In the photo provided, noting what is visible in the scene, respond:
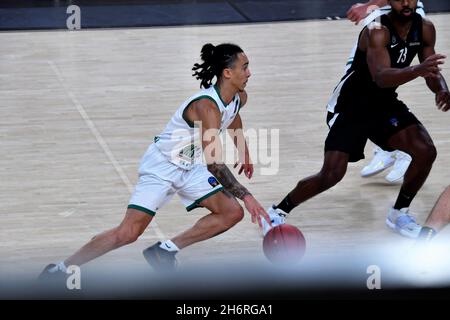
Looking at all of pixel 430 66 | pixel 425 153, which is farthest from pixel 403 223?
→ pixel 430 66

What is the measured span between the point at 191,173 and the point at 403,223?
1624 millimetres

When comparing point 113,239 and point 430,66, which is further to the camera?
point 430,66

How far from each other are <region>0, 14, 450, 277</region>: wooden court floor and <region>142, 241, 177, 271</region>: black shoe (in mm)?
255

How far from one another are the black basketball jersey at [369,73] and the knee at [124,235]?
73.7 inches

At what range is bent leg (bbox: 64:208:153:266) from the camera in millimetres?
6723

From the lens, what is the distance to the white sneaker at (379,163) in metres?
9.14

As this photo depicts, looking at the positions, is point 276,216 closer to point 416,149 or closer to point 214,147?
point 416,149

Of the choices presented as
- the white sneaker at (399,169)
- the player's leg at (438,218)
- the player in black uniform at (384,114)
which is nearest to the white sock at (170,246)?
the player in black uniform at (384,114)

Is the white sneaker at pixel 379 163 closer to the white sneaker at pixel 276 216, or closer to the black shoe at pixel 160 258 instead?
the white sneaker at pixel 276 216

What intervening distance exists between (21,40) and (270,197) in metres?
6.61

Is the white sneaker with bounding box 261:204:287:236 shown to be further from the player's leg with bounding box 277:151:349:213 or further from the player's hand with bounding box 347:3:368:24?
the player's hand with bounding box 347:3:368:24

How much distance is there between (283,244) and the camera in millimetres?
6980

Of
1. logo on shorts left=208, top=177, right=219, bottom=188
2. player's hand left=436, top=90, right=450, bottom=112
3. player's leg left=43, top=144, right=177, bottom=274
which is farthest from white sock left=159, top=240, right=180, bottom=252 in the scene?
player's hand left=436, top=90, right=450, bottom=112
